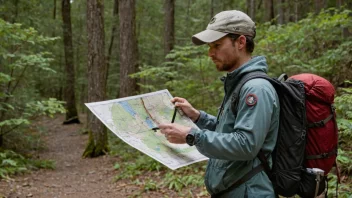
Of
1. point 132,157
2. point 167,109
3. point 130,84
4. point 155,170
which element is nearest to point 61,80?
point 130,84

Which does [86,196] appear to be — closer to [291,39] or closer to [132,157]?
[132,157]

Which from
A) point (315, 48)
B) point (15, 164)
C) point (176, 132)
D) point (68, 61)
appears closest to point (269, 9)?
point (315, 48)

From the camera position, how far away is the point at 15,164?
25.2 ft

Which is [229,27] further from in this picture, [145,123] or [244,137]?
[145,123]

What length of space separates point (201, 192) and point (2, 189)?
3881 mm

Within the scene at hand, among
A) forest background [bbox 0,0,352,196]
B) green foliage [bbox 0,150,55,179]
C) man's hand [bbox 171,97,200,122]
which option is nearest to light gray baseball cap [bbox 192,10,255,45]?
man's hand [bbox 171,97,200,122]

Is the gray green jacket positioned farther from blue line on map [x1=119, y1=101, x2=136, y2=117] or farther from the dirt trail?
the dirt trail

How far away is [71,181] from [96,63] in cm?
372

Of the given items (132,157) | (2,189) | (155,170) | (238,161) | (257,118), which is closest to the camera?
(257,118)

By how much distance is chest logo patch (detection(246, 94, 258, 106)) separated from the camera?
1.85 meters

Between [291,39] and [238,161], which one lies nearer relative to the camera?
[238,161]

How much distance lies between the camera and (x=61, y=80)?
1944 centimetres

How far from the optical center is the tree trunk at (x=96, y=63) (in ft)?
32.9

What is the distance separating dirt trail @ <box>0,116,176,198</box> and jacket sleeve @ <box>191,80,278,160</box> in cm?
462
